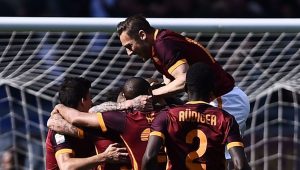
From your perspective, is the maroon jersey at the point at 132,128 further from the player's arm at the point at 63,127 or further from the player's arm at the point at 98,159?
the player's arm at the point at 63,127

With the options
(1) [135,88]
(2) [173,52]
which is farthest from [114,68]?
(1) [135,88]

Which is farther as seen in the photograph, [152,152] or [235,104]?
[235,104]

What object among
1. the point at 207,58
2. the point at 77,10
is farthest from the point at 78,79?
the point at 77,10

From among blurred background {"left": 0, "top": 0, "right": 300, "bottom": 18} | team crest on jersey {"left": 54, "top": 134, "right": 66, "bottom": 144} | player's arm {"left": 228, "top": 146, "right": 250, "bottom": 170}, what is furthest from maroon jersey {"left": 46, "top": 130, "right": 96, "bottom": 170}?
blurred background {"left": 0, "top": 0, "right": 300, "bottom": 18}

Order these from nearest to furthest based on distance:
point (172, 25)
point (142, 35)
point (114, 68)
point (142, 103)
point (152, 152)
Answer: point (152, 152), point (142, 103), point (142, 35), point (172, 25), point (114, 68)

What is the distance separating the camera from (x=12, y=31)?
7.98 metres

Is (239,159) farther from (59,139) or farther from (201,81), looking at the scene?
(59,139)

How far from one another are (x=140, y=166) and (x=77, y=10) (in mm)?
6482

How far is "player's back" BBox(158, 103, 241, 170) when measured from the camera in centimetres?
623

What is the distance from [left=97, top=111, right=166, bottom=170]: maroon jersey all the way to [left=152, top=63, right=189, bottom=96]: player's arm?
411mm

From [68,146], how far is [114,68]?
231 centimetres

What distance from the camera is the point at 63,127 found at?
6742 mm

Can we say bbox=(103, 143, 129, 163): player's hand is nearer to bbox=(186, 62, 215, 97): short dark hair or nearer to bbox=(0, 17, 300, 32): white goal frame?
bbox=(186, 62, 215, 97): short dark hair

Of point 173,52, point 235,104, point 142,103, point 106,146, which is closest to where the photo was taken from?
point 142,103
